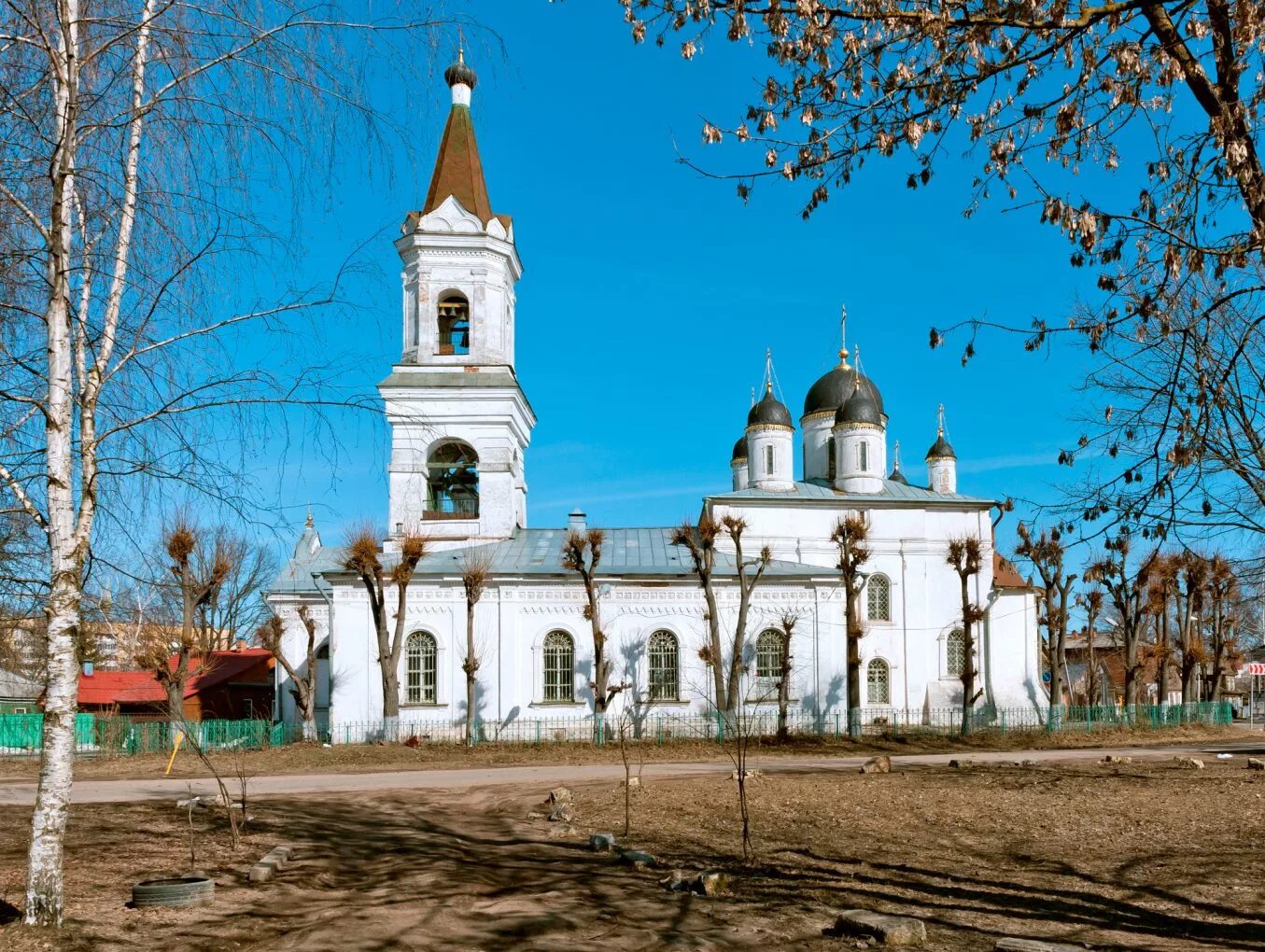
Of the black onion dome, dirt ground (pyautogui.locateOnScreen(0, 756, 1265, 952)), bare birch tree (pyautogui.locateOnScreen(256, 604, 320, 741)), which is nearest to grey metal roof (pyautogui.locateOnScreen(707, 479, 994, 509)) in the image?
the black onion dome

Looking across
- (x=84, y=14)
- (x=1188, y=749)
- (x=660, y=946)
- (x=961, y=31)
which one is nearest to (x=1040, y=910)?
(x=660, y=946)

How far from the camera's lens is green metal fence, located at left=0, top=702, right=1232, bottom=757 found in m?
29.5

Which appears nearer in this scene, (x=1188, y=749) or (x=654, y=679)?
(x=1188, y=749)

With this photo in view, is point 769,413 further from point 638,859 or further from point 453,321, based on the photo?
point 638,859

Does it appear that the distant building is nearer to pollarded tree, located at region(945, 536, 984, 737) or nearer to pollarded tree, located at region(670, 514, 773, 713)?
pollarded tree, located at region(670, 514, 773, 713)

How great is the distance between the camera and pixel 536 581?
31328 millimetres

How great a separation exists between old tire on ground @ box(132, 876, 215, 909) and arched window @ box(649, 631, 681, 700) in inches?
913

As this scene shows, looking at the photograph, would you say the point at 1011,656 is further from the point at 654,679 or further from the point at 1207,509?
the point at 1207,509

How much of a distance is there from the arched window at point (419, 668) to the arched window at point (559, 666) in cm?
326

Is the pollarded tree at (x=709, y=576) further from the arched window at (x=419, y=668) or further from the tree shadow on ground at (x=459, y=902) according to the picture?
the tree shadow on ground at (x=459, y=902)

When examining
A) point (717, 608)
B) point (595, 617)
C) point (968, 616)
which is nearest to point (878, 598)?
point (968, 616)

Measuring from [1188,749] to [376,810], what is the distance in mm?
21385

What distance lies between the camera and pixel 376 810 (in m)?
16.1

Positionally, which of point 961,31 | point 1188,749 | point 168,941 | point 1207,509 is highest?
point 961,31
